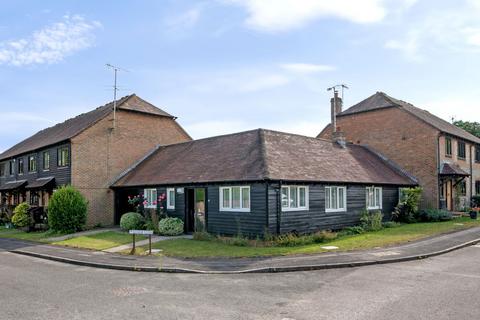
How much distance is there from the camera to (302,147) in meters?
22.6

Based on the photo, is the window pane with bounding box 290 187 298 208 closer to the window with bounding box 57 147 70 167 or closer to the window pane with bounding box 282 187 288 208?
the window pane with bounding box 282 187 288 208

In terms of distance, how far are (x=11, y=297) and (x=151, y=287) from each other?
121 inches

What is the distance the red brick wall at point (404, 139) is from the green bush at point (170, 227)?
49.4 ft

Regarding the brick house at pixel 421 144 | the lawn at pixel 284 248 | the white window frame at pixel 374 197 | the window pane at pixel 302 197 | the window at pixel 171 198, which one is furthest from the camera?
the brick house at pixel 421 144

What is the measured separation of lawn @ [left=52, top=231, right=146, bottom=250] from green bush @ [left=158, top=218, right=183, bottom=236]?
1.00 metres

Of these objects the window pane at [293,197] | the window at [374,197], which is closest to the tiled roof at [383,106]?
the window at [374,197]

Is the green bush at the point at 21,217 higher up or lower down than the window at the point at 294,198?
lower down

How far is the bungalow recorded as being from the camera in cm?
1734

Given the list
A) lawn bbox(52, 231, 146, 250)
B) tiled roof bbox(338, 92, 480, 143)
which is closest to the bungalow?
lawn bbox(52, 231, 146, 250)

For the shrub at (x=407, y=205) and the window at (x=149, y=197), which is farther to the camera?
the shrub at (x=407, y=205)

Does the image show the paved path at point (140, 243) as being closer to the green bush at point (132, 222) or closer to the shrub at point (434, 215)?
the green bush at point (132, 222)

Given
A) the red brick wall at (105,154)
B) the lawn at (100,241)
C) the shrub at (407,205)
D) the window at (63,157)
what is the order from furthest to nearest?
the window at (63,157) < the red brick wall at (105,154) < the shrub at (407,205) < the lawn at (100,241)

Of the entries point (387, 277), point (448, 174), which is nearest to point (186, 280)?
point (387, 277)

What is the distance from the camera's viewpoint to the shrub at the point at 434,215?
24844 millimetres
